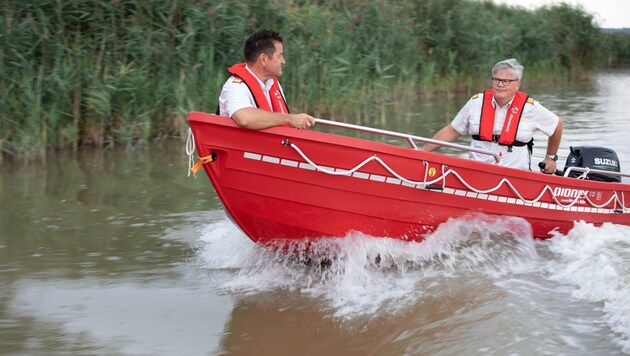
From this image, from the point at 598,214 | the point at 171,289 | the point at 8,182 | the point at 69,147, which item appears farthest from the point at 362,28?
the point at 171,289

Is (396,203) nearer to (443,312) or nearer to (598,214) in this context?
(443,312)

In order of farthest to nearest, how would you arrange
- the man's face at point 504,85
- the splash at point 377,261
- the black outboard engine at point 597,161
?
the black outboard engine at point 597,161 < the man's face at point 504,85 < the splash at point 377,261

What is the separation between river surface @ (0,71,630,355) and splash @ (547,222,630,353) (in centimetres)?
1

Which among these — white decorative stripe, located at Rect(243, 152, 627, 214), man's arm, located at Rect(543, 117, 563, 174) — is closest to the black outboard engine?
man's arm, located at Rect(543, 117, 563, 174)

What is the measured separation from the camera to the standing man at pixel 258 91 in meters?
4.85

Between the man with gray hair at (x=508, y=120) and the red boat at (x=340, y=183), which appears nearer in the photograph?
the red boat at (x=340, y=183)

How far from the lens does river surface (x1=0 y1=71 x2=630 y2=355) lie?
167 inches

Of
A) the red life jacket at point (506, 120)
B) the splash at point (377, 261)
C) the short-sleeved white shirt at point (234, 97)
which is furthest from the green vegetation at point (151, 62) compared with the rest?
the red life jacket at point (506, 120)

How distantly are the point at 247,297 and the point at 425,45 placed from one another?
41.7 feet

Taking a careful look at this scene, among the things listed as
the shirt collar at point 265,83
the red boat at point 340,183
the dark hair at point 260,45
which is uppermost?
the dark hair at point 260,45

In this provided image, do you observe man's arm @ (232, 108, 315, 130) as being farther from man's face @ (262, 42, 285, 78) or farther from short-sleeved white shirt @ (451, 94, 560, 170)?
short-sleeved white shirt @ (451, 94, 560, 170)

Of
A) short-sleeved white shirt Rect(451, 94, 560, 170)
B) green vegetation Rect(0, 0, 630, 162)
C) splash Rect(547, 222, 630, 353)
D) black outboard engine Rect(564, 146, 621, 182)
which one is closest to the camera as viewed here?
splash Rect(547, 222, 630, 353)

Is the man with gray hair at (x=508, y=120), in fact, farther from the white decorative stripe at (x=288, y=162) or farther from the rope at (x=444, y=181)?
the white decorative stripe at (x=288, y=162)

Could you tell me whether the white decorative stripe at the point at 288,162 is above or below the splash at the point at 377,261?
above
